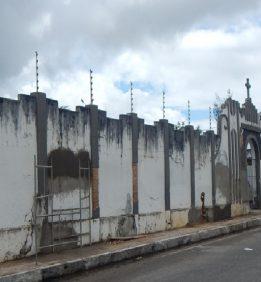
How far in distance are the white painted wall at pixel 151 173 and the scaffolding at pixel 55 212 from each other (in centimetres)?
277

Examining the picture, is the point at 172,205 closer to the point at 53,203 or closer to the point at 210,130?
the point at 210,130

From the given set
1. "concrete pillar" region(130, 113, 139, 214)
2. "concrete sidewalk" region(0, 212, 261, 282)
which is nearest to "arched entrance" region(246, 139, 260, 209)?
"concrete sidewalk" region(0, 212, 261, 282)

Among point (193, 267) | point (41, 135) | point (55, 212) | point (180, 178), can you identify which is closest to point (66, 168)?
point (55, 212)

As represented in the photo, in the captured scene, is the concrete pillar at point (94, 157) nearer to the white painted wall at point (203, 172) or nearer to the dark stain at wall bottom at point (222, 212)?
the white painted wall at point (203, 172)

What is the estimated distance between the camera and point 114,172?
15.0 meters

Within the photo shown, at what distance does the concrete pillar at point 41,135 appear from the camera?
482 inches

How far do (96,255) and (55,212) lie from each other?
1.61 metres

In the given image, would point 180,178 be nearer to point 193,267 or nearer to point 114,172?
point 114,172

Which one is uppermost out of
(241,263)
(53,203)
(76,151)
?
→ (76,151)

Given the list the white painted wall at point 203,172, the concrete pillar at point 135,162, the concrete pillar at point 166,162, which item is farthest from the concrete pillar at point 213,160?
the concrete pillar at point 135,162

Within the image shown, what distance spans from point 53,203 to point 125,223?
10.6 ft

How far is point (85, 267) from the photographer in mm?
11078

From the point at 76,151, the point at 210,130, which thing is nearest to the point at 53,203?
the point at 76,151

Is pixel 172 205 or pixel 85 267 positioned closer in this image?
pixel 85 267
